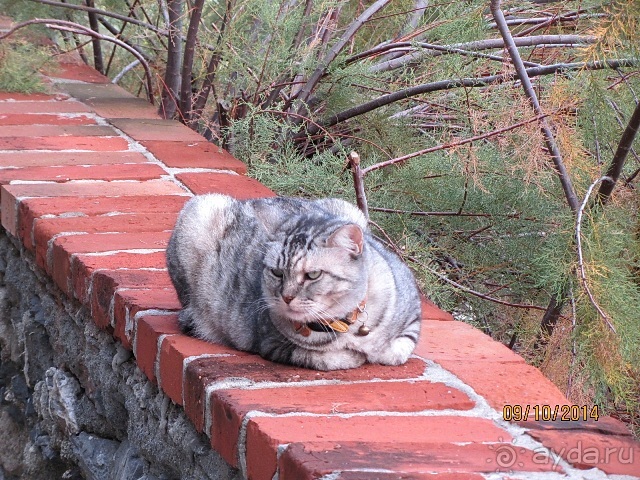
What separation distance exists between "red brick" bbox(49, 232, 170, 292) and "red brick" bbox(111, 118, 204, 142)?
0.89 metres

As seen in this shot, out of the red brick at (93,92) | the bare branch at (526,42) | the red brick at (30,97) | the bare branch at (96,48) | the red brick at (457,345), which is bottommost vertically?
the red brick at (457,345)

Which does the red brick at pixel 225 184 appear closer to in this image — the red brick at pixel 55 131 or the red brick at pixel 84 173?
the red brick at pixel 84 173

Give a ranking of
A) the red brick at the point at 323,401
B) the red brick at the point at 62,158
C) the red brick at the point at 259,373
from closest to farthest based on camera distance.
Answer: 1. the red brick at the point at 323,401
2. the red brick at the point at 259,373
3. the red brick at the point at 62,158

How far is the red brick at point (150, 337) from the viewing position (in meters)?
1.89

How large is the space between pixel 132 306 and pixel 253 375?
0.41 metres

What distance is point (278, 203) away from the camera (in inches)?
83.8

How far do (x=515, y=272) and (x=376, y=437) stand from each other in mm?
1386

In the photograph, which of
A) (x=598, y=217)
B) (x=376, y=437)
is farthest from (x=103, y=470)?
(x=598, y=217)

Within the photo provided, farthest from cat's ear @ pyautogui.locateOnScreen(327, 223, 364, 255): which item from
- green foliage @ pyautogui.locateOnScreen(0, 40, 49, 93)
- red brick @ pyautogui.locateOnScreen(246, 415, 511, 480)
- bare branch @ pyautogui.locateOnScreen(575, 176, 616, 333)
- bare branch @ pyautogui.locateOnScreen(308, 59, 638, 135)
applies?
green foliage @ pyautogui.locateOnScreen(0, 40, 49, 93)

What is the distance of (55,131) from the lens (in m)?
3.32

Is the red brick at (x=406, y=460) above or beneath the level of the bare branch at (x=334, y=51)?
beneath

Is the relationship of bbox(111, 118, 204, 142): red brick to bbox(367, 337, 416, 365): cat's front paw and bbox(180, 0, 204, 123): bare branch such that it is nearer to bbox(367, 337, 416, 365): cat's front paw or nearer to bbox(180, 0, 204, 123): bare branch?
bbox(180, 0, 204, 123): bare branch

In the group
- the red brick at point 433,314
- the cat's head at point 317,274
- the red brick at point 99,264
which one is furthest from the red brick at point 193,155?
the cat's head at point 317,274

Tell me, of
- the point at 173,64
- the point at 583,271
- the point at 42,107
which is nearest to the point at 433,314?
the point at 583,271
